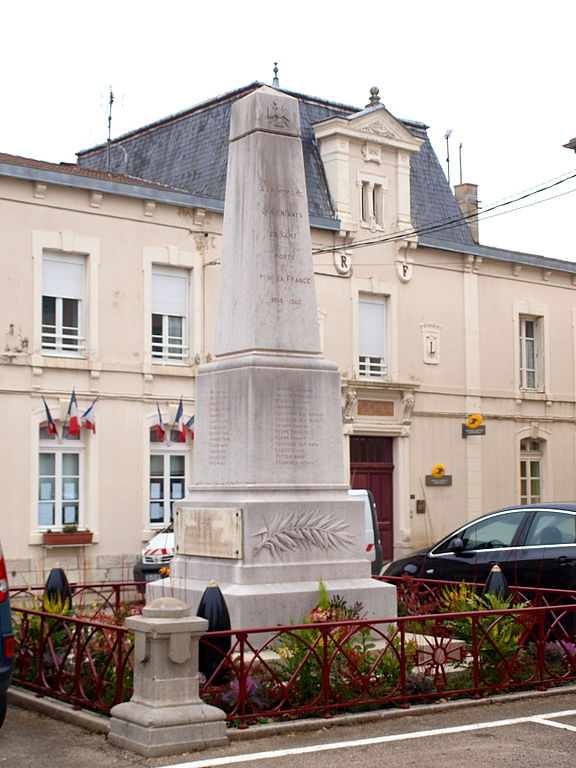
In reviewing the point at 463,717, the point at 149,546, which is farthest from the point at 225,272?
the point at 149,546

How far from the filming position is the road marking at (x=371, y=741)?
7.26 meters

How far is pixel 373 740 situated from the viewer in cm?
785

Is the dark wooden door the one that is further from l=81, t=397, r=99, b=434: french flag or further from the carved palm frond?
the carved palm frond

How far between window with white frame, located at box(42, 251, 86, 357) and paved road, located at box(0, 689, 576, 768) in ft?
43.7

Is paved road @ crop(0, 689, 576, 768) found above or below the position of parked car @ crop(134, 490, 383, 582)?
below

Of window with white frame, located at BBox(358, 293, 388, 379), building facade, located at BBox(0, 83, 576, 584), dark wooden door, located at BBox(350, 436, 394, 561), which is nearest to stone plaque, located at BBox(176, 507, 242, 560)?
building facade, located at BBox(0, 83, 576, 584)

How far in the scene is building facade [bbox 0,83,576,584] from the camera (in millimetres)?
21250

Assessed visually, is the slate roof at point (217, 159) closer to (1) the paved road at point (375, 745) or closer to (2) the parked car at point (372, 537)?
(2) the parked car at point (372, 537)

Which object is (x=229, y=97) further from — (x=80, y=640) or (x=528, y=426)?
(x=80, y=640)

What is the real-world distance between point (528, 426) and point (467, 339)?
2.91 metres

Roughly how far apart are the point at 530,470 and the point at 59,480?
12.8m

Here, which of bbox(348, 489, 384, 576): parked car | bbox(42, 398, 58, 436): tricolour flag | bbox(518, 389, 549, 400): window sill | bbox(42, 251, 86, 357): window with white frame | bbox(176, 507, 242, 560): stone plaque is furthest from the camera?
bbox(518, 389, 549, 400): window sill

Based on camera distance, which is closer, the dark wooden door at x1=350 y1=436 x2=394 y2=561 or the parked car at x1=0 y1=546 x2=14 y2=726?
the parked car at x1=0 y1=546 x2=14 y2=726

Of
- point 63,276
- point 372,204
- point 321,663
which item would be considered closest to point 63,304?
point 63,276
